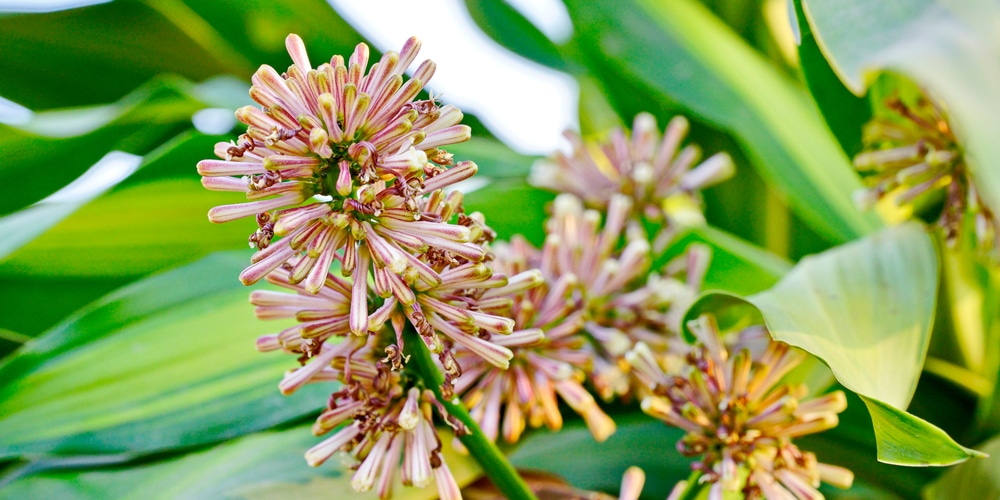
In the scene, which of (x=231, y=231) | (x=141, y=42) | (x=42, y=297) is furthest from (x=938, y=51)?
(x=141, y=42)

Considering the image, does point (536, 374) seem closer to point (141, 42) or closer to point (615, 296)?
point (615, 296)

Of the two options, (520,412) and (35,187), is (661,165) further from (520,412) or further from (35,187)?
(35,187)

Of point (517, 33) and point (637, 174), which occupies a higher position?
point (517, 33)

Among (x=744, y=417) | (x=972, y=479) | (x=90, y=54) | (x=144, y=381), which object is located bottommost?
(x=972, y=479)

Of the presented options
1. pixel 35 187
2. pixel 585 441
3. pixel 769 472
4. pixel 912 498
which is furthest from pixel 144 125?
pixel 912 498

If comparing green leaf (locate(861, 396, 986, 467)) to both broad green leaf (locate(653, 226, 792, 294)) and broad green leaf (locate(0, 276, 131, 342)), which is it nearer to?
broad green leaf (locate(653, 226, 792, 294))

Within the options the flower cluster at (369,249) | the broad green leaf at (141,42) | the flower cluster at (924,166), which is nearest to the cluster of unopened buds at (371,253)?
the flower cluster at (369,249)

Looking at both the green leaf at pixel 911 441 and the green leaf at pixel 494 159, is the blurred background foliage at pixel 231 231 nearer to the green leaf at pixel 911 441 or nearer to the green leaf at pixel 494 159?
the green leaf at pixel 494 159
